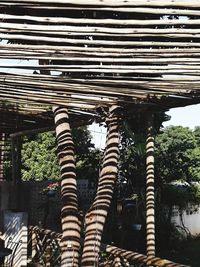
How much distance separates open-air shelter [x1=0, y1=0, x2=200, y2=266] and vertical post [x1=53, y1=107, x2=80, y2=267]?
0.07 metres

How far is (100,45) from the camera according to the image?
9.57 feet

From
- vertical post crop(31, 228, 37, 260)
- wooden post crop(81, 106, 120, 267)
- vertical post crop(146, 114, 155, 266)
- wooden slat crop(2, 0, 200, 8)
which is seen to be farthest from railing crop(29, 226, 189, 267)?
wooden slat crop(2, 0, 200, 8)

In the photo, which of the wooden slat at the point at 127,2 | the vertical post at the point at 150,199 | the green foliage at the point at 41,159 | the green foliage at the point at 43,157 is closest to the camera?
the wooden slat at the point at 127,2

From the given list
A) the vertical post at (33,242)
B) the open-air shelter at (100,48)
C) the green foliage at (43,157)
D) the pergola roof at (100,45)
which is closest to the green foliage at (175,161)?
the green foliage at (43,157)

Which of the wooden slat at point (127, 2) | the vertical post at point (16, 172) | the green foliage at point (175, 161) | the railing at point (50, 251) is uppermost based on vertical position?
the green foliage at point (175, 161)

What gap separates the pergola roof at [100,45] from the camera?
260 centimetres

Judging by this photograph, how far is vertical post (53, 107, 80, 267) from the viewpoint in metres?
3.96

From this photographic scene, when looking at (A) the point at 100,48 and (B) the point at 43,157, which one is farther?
(B) the point at 43,157

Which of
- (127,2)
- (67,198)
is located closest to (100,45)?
(127,2)

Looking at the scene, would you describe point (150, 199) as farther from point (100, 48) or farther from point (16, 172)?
point (16, 172)

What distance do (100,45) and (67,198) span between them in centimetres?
175

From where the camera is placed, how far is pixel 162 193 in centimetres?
1075

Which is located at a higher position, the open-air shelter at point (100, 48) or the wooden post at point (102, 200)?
the open-air shelter at point (100, 48)

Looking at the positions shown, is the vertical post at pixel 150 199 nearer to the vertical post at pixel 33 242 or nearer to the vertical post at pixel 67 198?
the vertical post at pixel 67 198
